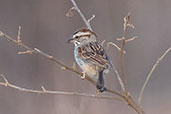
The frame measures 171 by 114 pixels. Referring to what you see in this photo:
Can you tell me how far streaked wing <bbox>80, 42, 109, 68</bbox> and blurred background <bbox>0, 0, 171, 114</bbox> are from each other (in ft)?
10.6

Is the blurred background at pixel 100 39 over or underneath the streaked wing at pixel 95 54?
over

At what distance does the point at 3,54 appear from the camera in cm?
793

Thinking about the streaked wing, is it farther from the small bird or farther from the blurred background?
the blurred background

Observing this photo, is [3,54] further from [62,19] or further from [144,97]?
[144,97]

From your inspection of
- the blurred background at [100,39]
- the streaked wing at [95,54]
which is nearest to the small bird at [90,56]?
the streaked wing at [95,54]

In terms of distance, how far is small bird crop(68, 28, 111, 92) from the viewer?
3.73m

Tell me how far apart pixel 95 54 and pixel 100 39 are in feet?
13.7

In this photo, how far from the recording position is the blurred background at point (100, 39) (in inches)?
303

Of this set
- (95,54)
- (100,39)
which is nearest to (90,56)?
(95,54)

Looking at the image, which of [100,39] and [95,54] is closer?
[95,54]

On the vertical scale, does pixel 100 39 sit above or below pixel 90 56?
above

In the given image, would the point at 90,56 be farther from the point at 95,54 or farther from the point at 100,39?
the point at 100,39

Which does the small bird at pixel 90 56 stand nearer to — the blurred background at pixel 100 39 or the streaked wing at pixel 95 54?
the streaked wing at pixel 95 54

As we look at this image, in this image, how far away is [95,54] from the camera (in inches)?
151
